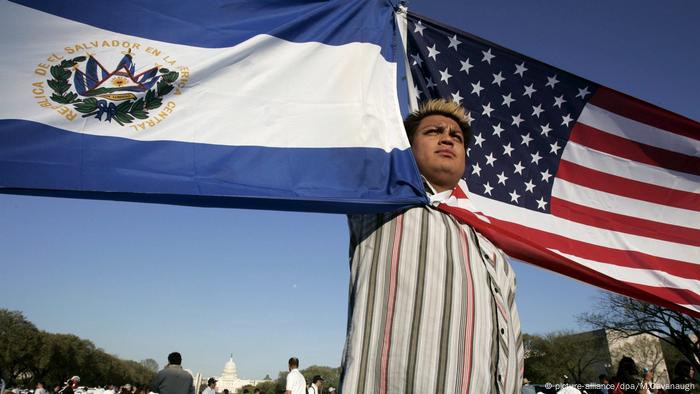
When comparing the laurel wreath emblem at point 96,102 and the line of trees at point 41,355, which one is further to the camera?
the line of trees at point 41,355

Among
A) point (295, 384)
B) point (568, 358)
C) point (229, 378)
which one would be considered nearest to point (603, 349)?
point (568, 358)

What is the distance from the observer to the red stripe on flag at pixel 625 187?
3902 mm

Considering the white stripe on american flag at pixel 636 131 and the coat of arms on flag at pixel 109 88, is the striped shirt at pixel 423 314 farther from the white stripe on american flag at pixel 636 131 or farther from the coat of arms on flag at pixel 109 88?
the white stripe on american flag at pixel 636 131

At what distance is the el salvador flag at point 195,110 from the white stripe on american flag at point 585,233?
1.39 metres

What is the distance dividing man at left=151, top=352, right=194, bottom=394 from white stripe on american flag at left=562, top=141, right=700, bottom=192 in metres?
6.70

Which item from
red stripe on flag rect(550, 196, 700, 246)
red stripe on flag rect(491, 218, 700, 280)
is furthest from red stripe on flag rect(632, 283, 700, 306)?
red stripe on flag rect(550, 196, 700, 246)

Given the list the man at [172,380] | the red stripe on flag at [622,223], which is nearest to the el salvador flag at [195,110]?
the red stripe on flag at [622,223]

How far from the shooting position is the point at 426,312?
81.0 inches

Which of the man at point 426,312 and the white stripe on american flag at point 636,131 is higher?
the white stripe on american flag at point 636,131

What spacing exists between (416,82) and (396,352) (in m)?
2.13

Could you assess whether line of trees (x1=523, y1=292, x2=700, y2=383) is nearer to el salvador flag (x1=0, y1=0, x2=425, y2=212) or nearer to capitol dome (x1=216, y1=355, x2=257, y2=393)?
el salvador flag (x1=0, y1=0, x2=425, y2=212)

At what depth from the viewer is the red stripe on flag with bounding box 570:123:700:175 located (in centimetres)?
396

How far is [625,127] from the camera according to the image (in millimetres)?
3947

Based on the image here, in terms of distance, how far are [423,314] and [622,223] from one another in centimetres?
262
